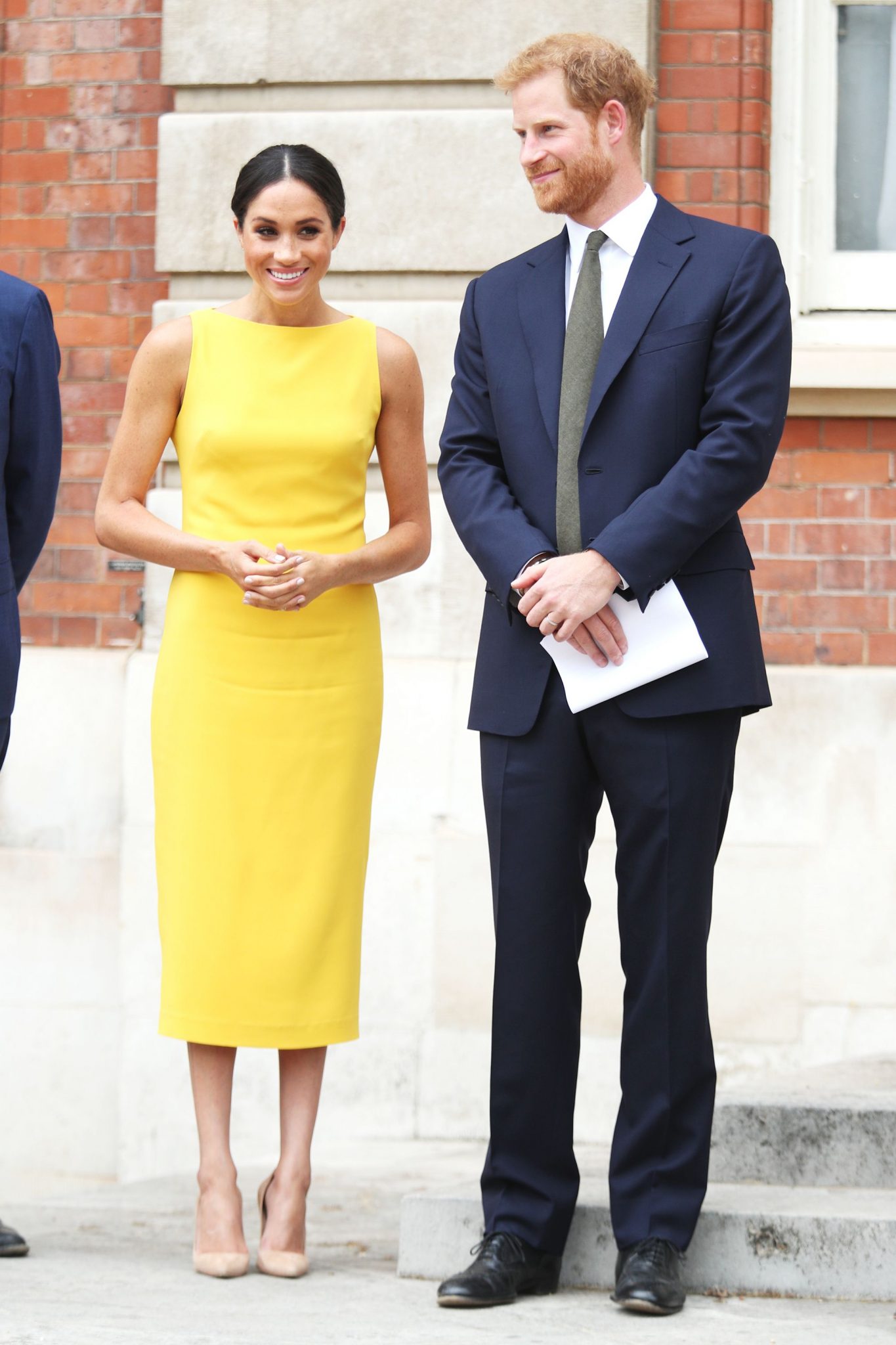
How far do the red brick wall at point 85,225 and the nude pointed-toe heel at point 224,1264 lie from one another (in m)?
2.34

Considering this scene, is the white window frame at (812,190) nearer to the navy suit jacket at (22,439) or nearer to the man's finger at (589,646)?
the man's finger at (589,646)

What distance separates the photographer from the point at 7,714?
3262mm

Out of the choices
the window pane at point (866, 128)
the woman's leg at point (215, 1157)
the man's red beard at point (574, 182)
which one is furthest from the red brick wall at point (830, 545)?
the woman's leg at point (215, 1157)

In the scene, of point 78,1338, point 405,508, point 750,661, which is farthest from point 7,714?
point 750,661

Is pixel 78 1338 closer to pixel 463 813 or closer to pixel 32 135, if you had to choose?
pixel 463 813

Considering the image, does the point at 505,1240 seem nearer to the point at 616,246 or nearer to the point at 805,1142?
the point at 805,1142

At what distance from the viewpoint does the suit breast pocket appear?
2865 mm

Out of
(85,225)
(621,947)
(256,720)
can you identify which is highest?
(85,225)

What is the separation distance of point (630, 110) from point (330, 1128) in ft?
9.72

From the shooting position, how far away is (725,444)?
9.23 ft

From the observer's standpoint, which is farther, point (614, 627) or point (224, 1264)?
point (224, 1264)

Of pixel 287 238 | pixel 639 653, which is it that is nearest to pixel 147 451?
pixel 287 238

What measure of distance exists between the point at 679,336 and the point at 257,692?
1.01 m

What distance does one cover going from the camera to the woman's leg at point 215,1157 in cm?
317
